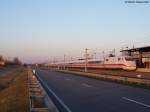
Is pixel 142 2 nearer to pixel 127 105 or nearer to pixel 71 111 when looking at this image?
pixel 127 105

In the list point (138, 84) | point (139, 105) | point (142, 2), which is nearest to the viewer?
point (139, 105)

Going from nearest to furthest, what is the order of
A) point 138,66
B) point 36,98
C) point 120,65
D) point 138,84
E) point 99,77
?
point 36,98
point 138,84
point 99,77
point 120,65
point 138,66

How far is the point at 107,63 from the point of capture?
8169cm

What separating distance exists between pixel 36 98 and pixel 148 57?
7308 cm

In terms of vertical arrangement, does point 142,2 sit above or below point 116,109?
above

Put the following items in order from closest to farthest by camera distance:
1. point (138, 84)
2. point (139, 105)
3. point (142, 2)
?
point (139, 105), point (142, 2), point (138, 84)

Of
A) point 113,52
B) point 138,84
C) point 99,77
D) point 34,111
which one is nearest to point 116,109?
point 34,111

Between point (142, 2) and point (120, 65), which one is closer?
point (142, 2)

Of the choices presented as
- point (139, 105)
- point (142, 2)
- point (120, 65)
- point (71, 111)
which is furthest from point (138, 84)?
point (120, 65)

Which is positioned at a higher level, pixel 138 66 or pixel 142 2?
pixel 142 2

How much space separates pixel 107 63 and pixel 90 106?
2628 inches

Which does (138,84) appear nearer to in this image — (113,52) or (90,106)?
(90,106)

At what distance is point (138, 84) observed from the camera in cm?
2989

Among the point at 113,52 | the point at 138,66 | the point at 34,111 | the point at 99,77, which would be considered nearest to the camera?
the point at 34,111
